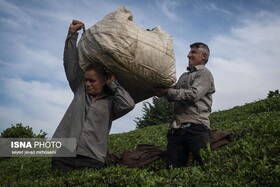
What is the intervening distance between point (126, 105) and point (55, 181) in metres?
1.39

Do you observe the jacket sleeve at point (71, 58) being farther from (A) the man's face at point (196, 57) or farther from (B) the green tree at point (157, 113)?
(B) the green tree at point (157, 113)

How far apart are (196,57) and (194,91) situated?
68cm

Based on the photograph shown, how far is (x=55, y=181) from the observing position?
464cm

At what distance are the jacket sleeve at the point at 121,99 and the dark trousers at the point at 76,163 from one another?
0.78 m

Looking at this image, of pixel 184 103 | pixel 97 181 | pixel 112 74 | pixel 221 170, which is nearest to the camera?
pixel 97 181

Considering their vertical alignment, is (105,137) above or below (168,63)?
below

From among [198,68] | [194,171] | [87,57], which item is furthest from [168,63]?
[194,171]

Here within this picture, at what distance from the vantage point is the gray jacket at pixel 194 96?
556 centimetres

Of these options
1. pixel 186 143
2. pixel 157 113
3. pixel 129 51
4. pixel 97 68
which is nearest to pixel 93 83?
pixel 97 68

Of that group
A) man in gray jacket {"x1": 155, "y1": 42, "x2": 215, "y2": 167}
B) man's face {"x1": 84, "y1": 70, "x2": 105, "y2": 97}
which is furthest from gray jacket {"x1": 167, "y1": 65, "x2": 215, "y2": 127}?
man's face {"x1": 84, "y1": 70, "x2": 105, "y2": 97}

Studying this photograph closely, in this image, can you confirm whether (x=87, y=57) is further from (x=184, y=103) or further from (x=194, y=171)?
(x=194, y=171)

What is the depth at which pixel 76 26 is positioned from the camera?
5480 mm

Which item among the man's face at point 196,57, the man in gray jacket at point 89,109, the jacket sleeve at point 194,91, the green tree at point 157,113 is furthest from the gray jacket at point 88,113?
the green tree at point 157,113

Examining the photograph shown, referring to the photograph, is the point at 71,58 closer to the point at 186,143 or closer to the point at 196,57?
the point at 196,57
